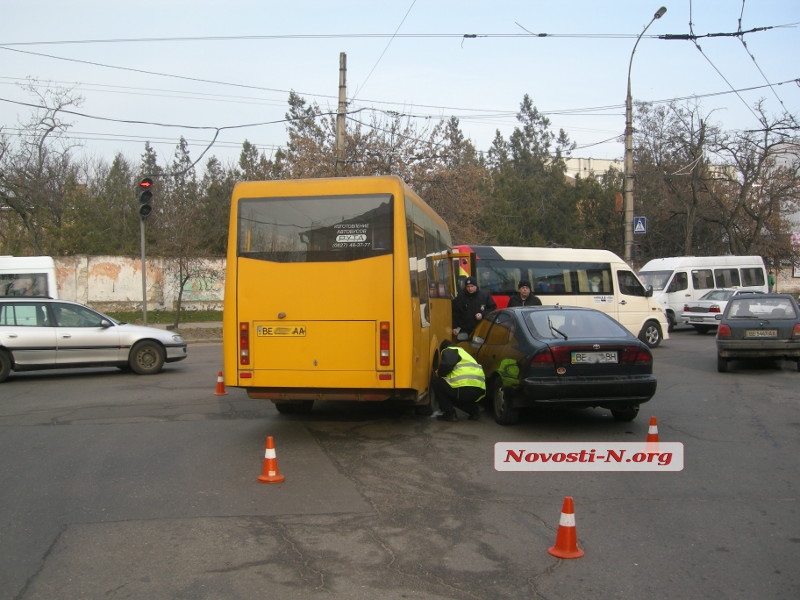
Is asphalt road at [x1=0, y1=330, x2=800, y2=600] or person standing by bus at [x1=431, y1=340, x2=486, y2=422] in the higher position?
person standing by bus at [x1=431, y1=340, x2=486, y2=422]

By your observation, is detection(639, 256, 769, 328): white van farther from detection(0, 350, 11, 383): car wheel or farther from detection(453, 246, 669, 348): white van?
detection(0, 350, 11, 383): car wheel

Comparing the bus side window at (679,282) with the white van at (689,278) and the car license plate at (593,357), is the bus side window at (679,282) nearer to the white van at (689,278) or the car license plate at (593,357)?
the white van at (689,278)

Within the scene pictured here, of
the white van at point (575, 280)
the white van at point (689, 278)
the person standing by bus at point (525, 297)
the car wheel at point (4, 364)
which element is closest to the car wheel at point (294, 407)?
the person standing by bus at point (525, 297)

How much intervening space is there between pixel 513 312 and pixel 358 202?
9.11 ft

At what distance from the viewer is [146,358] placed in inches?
590

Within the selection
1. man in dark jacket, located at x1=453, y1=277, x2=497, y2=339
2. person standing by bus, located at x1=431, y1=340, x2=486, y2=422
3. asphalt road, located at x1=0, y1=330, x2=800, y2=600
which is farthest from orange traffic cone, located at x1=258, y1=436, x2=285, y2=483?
man in dark jacket, located at x1=453, y1=277, x2=497, y2=339

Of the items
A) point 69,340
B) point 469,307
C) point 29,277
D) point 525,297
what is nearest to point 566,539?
point 469,307

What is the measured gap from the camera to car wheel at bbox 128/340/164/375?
585 inches

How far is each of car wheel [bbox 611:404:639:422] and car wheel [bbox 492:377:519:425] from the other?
1.31 metres

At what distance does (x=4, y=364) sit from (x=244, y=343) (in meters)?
7.90

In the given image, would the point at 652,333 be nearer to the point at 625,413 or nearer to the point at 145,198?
the point at 625,413

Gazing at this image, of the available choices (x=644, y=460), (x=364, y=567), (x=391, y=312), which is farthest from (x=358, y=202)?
(x=364, y=567)

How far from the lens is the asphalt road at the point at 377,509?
459 cm

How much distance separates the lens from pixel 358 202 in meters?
8.52
